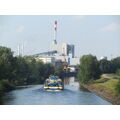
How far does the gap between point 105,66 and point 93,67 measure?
0.80m

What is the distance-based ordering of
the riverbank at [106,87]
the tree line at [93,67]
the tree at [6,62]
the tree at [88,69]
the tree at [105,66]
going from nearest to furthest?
1. the riverbank at [106,87]
2. the tree at [6,62]
3. the tree at [105,66]
4. the tree line at [93,67]
5. the tree at [88,69]

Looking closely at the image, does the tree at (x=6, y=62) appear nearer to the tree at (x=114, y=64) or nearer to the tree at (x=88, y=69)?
the tree at (x=88, y=69)

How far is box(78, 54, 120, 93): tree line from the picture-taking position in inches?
1009

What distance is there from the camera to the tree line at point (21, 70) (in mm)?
22467

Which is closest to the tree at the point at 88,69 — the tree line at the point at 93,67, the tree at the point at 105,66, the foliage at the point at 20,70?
the tree line at the point at 93,67

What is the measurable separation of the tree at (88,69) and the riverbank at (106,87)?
0.41m

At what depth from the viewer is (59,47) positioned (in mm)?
23359

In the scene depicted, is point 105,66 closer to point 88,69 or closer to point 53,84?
point 88,69

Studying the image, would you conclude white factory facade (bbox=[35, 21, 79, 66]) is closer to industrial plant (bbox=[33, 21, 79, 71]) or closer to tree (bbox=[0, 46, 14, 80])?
industrial plant (bbox=[33, 21, 79, 71])

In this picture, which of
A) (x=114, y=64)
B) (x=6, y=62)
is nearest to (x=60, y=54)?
(x=6, y=62)
